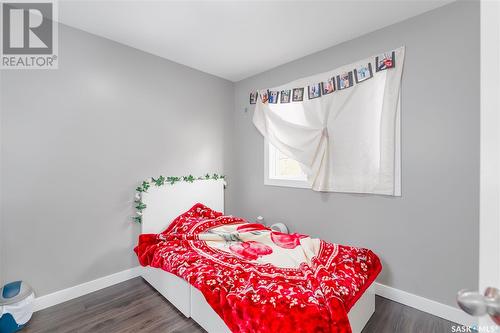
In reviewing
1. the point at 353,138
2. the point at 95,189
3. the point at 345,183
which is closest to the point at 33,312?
the point at 95,189

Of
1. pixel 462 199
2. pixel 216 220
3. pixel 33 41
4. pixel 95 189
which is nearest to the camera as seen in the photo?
pixel 462 199

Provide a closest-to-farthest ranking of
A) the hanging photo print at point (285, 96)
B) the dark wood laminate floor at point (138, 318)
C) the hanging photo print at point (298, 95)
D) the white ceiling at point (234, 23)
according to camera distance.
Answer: the dark wood laminate floor at point (138, 318) → the white ceiling at point (234, 23) → the hanging photo print at point (298, 95) → the hanging photo print at point (285, 96)

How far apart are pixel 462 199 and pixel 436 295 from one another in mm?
835

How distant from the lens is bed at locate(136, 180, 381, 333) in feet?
5.33

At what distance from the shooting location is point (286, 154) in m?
2.91

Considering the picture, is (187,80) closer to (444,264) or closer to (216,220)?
(216,220)

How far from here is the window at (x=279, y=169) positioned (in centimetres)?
298

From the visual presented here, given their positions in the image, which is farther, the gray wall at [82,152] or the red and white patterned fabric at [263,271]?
the gray wall at [82,152]

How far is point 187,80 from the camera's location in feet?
10.0

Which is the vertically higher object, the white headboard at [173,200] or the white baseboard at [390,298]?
the white headboard at [173,200]

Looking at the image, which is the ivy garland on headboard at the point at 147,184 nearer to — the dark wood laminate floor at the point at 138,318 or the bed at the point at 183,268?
the bed at the point at 183,268

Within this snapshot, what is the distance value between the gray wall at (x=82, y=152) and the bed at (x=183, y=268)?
226 millimetres

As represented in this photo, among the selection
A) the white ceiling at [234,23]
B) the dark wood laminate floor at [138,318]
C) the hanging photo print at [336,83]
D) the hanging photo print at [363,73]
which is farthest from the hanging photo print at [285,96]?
the dark wood laminate floor at [138,318]

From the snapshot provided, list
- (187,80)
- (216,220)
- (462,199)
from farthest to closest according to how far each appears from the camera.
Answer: (187,80), (216,220), (462,199)
